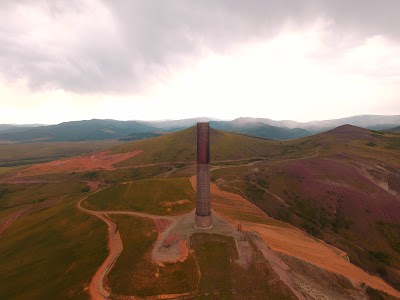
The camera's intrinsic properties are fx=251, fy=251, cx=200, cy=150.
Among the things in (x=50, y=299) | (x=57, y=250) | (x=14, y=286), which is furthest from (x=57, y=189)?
(x=50, y=299)

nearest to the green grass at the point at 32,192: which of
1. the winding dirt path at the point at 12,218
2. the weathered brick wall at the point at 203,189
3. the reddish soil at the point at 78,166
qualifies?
the winding dirt path at the point at 12,218

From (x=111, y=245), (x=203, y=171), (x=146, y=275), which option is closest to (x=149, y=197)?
(x=111, y=245)

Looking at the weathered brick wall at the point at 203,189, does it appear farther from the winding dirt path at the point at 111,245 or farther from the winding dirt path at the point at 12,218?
the winding dirt path at the point at 12,218

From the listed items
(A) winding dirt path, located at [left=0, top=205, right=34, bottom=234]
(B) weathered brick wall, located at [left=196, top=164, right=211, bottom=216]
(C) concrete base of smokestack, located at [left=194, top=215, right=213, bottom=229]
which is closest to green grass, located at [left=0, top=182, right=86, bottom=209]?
(A) winding dirt path, located at [left=0, top=205, right=34, bottom=234]

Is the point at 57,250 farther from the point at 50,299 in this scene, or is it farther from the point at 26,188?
the point at 26,188

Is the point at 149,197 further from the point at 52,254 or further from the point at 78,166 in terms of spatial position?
the point at 78,166

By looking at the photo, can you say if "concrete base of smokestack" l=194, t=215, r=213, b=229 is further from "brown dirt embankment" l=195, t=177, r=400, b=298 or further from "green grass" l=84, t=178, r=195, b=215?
"green grass" l=84, t=178, r=195, b=215
